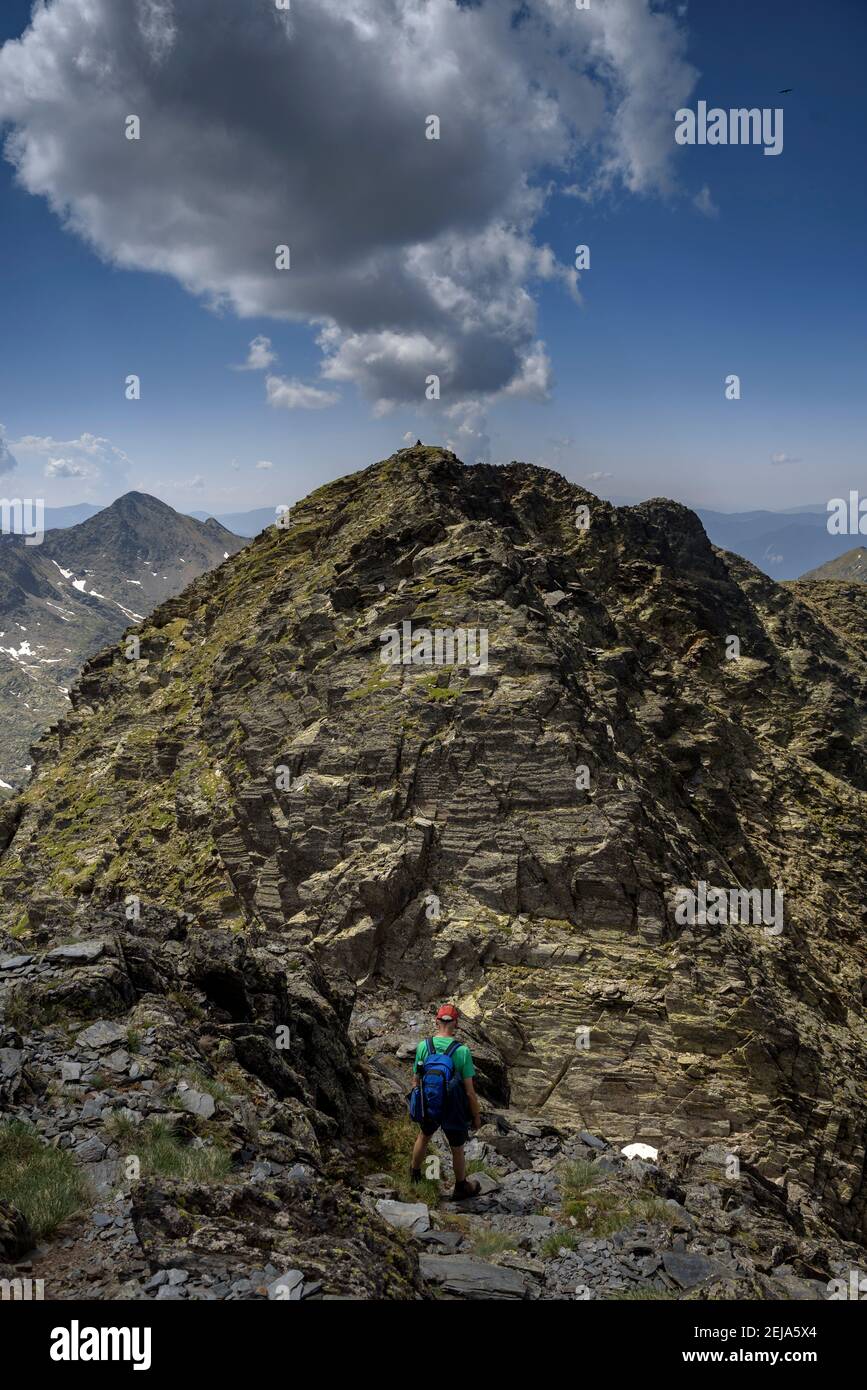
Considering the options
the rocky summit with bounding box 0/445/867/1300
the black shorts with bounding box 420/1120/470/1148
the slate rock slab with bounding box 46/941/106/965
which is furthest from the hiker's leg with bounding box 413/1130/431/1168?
the slate rock slab with bounding box 46/941/106/965

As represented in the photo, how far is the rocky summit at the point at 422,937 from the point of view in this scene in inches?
440

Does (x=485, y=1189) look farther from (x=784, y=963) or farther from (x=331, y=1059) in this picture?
(x=784, y=963)

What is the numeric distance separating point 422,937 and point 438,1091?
55.6 ft

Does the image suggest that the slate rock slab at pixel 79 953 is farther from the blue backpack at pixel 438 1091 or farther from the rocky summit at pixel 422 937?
the blue backpack at pixel 438 1091

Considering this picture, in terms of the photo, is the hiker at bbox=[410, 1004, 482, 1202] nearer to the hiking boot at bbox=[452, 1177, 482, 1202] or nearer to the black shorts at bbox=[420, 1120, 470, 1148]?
the black shorts at bbox=[420, 1120, 470, 1148]

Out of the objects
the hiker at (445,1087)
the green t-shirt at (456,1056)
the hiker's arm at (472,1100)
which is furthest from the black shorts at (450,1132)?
the green t-shirt at (456,1056)

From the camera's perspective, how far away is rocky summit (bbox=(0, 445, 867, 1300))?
36.7 ft

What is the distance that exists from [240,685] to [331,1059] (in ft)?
Answer: 85.0

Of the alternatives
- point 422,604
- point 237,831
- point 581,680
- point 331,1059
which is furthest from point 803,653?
point 331,1059

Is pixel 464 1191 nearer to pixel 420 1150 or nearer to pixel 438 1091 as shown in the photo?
pixel 420 1150

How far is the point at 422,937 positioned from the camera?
3031cm

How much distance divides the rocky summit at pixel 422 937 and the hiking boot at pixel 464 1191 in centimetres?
46

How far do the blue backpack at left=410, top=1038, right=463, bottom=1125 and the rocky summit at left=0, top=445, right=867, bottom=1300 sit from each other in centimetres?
154

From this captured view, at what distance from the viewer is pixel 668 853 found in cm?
3011
